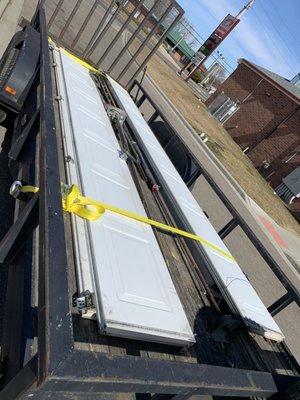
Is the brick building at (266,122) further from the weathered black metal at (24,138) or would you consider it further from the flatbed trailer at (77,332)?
the weathered black metal at (24,138)

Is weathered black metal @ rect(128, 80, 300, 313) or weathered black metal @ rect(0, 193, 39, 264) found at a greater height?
weathered black metal @ rect(128, 80, 300, 313)

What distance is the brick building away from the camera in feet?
77.0

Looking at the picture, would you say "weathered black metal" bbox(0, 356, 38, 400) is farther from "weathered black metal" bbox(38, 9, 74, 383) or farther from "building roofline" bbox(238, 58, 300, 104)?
"building roofline" bbox(238, 58, 300, 104)

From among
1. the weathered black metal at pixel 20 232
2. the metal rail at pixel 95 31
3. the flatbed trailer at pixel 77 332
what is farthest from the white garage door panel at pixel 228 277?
the metal rail at pixel 95 31

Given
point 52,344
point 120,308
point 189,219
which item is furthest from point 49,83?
point 52,344

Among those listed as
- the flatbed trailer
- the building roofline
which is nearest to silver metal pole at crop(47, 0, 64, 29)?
the flatbed trailer

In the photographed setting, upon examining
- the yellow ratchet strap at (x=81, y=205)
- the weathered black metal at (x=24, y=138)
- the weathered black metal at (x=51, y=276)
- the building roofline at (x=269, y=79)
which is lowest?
the weathered black metal at (x=24, y=138)

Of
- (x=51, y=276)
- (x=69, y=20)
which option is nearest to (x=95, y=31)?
(x=69, y=20)

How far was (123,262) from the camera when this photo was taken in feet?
8.06

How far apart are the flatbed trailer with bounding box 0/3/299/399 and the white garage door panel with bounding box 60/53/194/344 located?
0.16 m

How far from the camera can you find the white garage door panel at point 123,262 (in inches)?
83.6

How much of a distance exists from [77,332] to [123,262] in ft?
1.90

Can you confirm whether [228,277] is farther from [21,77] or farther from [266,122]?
[266,122]

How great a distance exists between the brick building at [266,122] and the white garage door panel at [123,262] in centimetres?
2155
